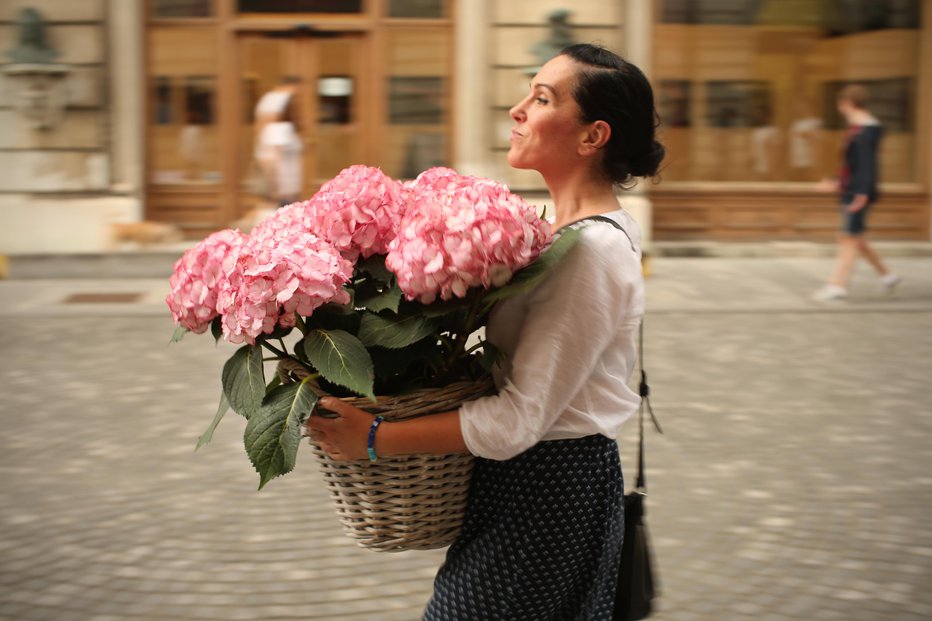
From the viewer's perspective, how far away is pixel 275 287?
1936 millimetres

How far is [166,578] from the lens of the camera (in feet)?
14.8

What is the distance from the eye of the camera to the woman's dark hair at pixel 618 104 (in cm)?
215

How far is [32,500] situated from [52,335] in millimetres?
4298

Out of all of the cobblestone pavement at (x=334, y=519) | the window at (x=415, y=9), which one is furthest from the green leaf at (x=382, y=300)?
the window at (x=415, y=9)

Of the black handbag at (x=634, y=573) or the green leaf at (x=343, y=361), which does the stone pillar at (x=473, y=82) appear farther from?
the green leaf at (x=343, y=361)

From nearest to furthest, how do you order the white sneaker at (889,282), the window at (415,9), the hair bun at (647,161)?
the hair bun at (647,161)
the white sneaker at (889,282)
the window at (415,9)

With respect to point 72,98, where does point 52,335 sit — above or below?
Answer: below

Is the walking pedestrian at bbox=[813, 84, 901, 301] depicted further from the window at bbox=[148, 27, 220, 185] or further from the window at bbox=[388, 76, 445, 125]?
the window at bbox=[148, 27, 220, 185]

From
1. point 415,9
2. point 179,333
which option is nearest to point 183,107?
point 415,9

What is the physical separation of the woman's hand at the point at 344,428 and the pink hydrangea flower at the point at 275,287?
0.16 m

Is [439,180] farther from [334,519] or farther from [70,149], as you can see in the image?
[70,149]

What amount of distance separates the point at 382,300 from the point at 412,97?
12.6m

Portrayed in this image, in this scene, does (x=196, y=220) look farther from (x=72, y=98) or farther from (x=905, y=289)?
(x=905, y=289)

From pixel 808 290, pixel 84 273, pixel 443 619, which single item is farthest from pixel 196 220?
pixel 443 619
